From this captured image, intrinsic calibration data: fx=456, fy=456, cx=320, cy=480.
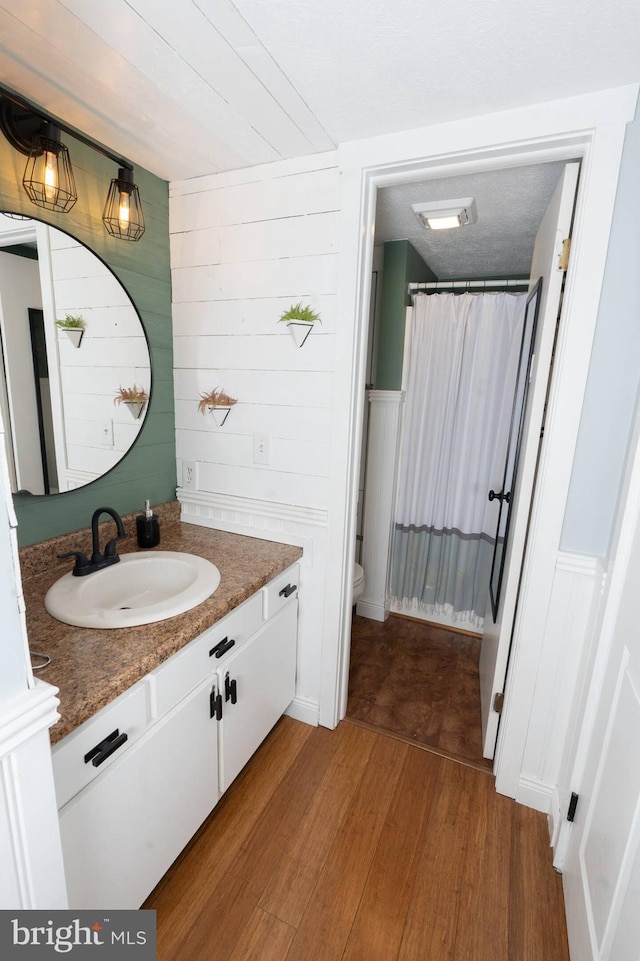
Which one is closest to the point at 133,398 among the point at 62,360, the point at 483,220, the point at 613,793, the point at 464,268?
the point at 62,360

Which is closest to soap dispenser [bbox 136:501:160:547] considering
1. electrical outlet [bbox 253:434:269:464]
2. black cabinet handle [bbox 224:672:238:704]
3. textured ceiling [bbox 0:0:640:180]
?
electrical outlet [bbox 253:434:269:464]

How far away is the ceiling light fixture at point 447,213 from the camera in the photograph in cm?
187

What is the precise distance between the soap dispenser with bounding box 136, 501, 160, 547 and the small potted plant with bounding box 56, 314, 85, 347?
2.13 feet

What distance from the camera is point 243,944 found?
1212 millimetres

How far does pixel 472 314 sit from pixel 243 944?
2709 mm

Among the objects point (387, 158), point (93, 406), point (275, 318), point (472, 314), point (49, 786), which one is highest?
point (387, 158)

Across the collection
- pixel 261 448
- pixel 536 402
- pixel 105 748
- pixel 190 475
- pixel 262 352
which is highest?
pixel 262 352

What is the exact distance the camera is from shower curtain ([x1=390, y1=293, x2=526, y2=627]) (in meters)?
2.49

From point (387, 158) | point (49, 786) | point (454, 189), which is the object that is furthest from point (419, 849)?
point (454, 189)

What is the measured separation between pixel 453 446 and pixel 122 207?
197cm

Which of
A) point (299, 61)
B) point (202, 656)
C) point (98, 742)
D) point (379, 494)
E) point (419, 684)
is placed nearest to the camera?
point (98, 742)

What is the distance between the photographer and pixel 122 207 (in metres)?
1.59

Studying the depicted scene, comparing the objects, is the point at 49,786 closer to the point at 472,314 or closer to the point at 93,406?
the point at 93,406

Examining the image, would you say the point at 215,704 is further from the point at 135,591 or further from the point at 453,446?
the point at 453,446
